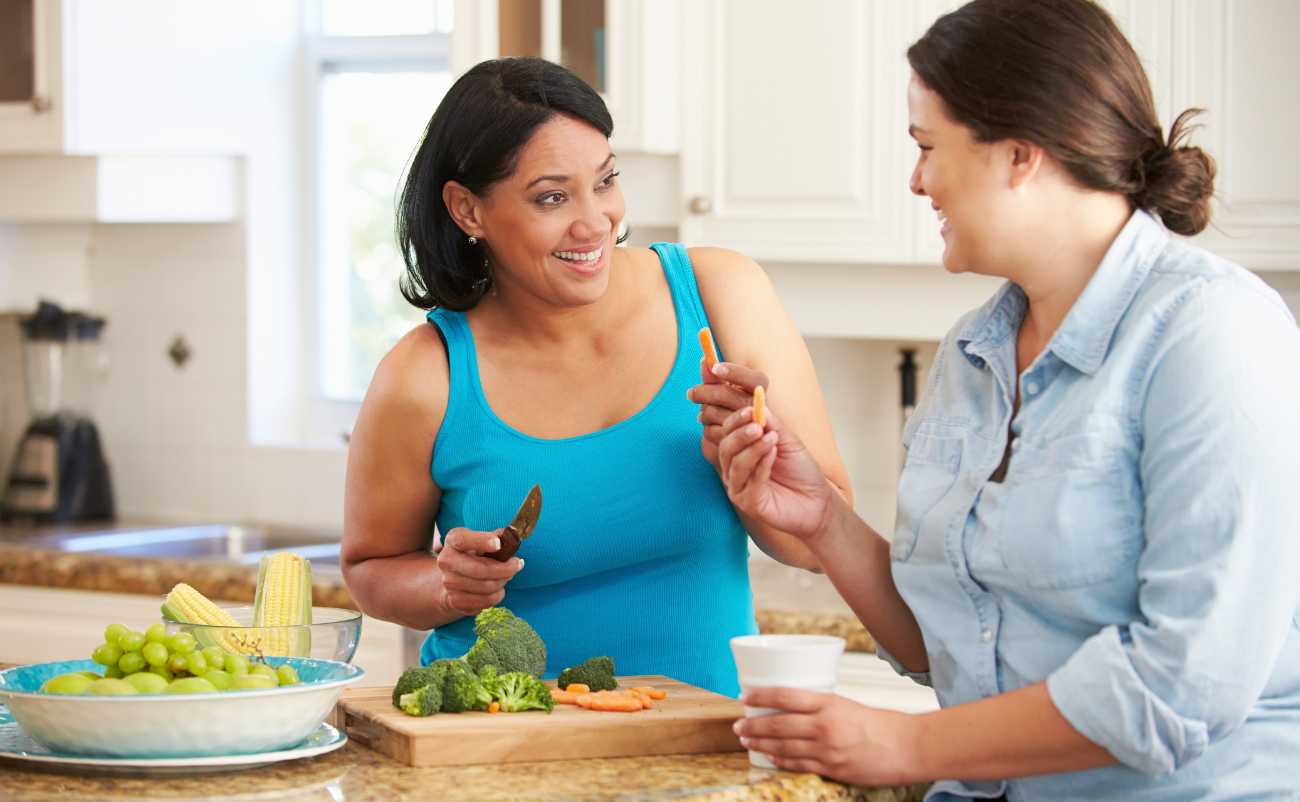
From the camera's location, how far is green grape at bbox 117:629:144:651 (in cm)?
136

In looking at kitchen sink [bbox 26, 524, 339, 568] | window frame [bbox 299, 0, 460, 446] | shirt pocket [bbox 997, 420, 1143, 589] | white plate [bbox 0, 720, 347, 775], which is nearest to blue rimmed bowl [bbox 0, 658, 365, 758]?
white plate [bbox 0, 720, 347, 775]

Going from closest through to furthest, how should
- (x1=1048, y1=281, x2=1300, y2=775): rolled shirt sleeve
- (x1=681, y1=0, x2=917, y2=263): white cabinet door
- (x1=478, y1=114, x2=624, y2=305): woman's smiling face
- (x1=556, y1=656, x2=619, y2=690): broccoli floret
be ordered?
(x1=1048, y1=281, x2=1300, y2=775): rolled shirt sleeve → (x1=556, y1=656, x2=619, y2=690): broccoli floret → (x1=478, y1=114, x2=624, y2=305): woman's smiling face → (x1=681, y1=0, x2=917, y2=263): white cabinet door

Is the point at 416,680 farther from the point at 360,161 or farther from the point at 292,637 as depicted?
the point at 360,161

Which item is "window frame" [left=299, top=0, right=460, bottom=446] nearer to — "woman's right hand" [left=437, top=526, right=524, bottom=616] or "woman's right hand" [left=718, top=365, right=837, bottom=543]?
"woman's right hand" [left=437, top=526, right=524, bottom=616]

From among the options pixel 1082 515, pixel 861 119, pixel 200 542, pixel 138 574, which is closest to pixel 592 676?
pixel 1082 515

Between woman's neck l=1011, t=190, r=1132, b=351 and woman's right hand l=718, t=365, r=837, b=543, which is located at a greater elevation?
woman's neck l=1011, t=190, r=1132, b=351

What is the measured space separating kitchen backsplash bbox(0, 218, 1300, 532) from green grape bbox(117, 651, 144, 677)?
2.44 meters

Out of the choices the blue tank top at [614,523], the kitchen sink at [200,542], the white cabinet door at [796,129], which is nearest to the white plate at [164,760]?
the blue tank top at [614,523]

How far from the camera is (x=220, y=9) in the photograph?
12.6 feet

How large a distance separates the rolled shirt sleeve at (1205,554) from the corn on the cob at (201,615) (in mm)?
687

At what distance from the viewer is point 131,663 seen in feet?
4.44

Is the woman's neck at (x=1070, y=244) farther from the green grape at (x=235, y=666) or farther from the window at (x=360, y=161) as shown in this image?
the window at (x=360, y=161)

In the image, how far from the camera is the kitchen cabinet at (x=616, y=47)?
119 inches

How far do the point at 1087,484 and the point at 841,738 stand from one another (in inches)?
10.3
